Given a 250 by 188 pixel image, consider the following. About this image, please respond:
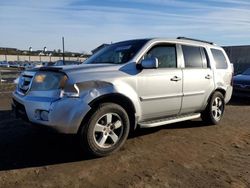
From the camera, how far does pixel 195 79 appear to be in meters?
7.08

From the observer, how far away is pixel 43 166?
4.89 meters

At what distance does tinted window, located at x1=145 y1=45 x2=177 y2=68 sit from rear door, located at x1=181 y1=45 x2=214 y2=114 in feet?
1.02

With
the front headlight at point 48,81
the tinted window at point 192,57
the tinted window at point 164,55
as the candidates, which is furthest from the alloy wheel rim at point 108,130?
the tinted window at point 192,57

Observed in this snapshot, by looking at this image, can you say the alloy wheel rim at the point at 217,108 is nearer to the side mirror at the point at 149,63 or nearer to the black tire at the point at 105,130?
the side mirror at the point at 149,63

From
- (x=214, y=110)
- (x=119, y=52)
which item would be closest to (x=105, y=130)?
(x=119, y=52)

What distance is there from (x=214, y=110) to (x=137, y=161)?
332cm

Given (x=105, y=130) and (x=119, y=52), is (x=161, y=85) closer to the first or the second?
(x=119, y=52)

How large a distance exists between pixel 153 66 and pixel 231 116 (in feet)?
14.1

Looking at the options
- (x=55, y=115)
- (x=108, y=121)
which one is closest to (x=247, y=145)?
(x=108, y=121)

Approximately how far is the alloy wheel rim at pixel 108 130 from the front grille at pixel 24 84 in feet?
4.26

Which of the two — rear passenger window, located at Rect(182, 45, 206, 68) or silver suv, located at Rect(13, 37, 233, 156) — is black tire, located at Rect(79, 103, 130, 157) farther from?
rear passenger window, located at Rect(182, 45, 206, 68)

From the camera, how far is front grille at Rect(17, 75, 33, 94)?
Result: 566 cm

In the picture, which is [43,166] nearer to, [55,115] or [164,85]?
[55,115]

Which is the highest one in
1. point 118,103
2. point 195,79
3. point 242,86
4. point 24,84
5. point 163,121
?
point 24,84
